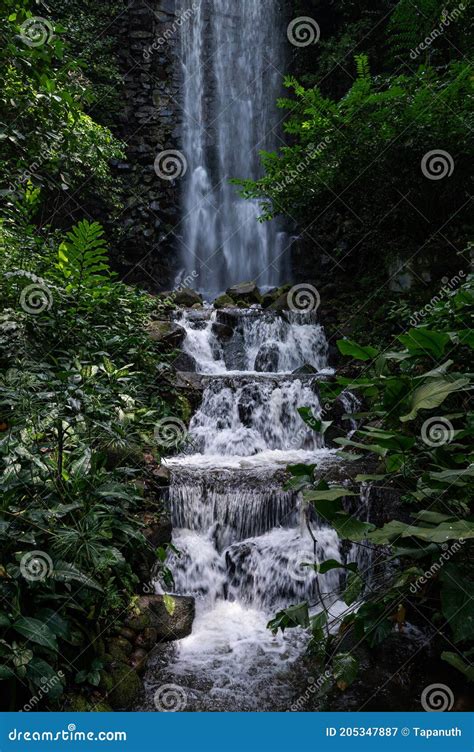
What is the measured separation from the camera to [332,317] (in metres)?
8.73

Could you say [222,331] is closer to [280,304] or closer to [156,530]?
[280,304]

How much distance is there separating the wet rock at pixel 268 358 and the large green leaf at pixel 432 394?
5.85 metres

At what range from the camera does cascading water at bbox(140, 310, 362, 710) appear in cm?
320

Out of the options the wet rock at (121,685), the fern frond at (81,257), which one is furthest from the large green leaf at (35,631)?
the fern frond at (81,257)

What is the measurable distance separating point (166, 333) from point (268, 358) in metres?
1.81

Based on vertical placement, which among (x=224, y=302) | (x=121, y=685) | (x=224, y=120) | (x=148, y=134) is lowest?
(x=121, y=685)

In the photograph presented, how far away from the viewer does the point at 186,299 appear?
1005cm

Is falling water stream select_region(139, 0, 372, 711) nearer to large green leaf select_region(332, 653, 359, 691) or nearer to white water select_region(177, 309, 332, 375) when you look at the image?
white water select_region(177, 309, 332, 375)

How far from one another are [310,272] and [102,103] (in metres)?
7.14

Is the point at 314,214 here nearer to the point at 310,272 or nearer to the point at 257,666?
the point at 310,272

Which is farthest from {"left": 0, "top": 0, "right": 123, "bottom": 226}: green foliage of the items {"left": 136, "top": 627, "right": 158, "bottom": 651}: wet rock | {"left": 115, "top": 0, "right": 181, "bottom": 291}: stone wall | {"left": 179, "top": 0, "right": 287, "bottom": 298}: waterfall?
{"left": 179, "top": 0, "right": 287, "bottom": 298}: waterfall

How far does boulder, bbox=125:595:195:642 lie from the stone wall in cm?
960

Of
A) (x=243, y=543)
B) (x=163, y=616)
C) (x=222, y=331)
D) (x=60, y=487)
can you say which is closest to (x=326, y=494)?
(x=60, y=487)

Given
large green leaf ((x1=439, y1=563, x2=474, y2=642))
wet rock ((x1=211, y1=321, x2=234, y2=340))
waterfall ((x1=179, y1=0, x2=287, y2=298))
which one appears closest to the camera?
large green leaf ((x1=439, y1=563, x2=474, y2=642))
